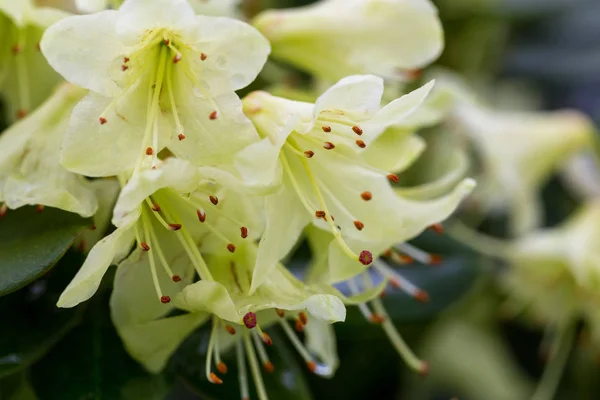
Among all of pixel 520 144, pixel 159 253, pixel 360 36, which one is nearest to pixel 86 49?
pixel 159 253

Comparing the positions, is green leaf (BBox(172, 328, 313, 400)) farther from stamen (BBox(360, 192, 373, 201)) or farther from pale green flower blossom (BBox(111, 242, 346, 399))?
stamen (BBox(360, 192, 373, 201))

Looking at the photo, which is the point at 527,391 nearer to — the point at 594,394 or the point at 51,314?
the point at 594,394

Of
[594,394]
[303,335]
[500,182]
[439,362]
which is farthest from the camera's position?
[439,362]

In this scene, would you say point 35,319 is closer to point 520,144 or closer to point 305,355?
point 305,355

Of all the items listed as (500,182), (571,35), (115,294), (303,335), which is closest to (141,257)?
(115,294)

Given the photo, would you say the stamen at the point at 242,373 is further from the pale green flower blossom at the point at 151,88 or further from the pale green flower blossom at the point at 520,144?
the pale green flower blossom at the point at 520,144

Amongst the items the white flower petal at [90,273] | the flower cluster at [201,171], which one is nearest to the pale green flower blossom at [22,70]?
the flower cluster at [201,171]
